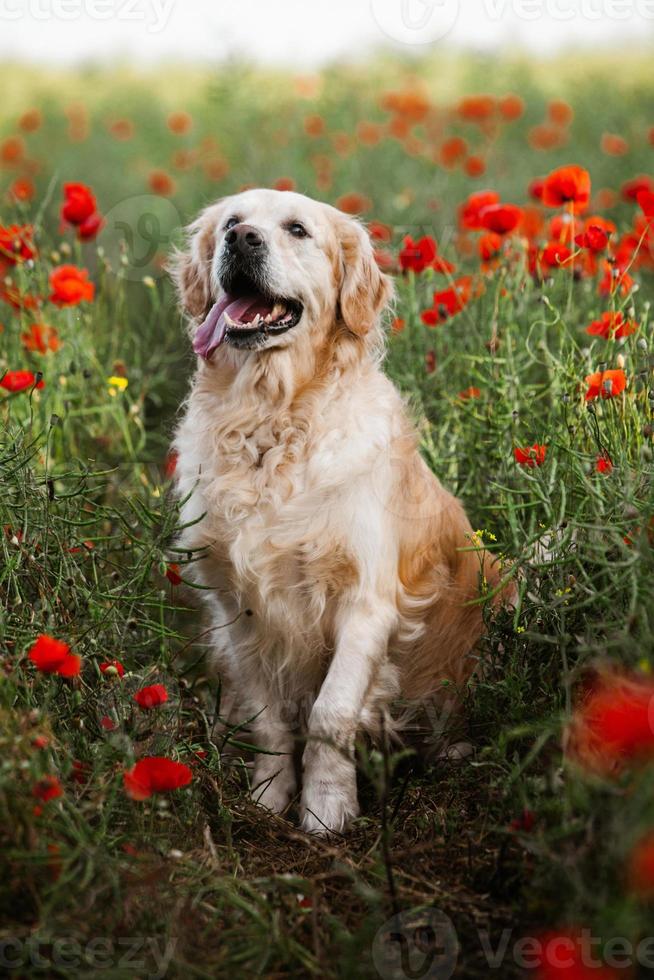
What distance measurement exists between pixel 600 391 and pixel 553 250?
0.60m

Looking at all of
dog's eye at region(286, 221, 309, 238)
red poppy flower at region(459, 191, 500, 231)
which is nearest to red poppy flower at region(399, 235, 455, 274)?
red poppy flower at region(459, 191, 500, 231)

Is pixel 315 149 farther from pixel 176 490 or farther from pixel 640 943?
pixel 640 943

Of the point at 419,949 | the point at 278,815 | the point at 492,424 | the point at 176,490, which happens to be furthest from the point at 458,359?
the point at 419,949

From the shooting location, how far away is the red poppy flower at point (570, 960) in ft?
4.59

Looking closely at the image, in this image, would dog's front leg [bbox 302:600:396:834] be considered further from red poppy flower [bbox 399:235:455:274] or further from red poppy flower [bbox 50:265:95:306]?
red poppy flower [bbox 50:265:95:306]

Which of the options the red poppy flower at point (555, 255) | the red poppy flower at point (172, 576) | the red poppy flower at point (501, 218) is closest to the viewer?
the red poppy flower at point (172, 576)

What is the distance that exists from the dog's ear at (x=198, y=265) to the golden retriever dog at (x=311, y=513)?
0.10 m

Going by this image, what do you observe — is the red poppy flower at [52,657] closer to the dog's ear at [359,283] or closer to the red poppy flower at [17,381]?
the red poppy flower at [17,381]

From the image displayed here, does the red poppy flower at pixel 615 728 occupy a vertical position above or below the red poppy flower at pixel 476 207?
below

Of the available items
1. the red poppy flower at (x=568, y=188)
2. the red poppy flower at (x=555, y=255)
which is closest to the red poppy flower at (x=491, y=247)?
the red poppy flower at (x=555, y=255)

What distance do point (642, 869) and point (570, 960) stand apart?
25 cm

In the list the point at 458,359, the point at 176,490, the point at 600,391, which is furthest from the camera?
the point at 458,359

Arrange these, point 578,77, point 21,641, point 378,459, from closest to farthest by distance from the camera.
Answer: point 21,641
point 378,459
point 578,77

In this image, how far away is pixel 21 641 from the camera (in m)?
2.24
